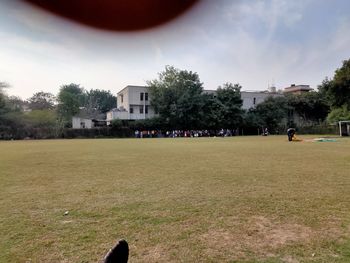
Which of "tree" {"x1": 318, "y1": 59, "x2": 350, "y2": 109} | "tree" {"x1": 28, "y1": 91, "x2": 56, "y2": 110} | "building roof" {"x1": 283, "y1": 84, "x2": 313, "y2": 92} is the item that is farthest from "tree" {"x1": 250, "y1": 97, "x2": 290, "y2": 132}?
"tree" {"x1": 28, "y1": 91, "x2": 56, "y2": 110}

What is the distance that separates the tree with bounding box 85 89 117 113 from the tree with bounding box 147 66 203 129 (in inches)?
1359

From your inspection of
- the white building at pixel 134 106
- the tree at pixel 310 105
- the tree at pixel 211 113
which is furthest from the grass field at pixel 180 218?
the tree at pixel 310 105

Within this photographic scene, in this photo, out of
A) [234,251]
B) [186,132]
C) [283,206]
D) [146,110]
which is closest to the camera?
[234,251]

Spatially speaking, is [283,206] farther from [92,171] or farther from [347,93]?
[347,93]

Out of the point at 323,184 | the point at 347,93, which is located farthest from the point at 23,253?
the point at 347,93

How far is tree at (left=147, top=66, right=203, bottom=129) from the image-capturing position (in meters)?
50.9

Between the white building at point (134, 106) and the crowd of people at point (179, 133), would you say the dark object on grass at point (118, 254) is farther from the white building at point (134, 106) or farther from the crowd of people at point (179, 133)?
the white building at point (134, 106)

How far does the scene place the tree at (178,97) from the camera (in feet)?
167

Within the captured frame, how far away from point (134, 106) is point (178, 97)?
7941 mm

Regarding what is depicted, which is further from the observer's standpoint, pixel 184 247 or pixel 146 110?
pixel 146 110

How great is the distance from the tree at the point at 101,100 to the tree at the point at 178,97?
34512mm

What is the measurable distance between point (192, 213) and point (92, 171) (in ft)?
19.8

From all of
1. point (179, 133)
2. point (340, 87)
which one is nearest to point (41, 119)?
point (179, 133)

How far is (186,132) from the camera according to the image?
51312 millimetres
